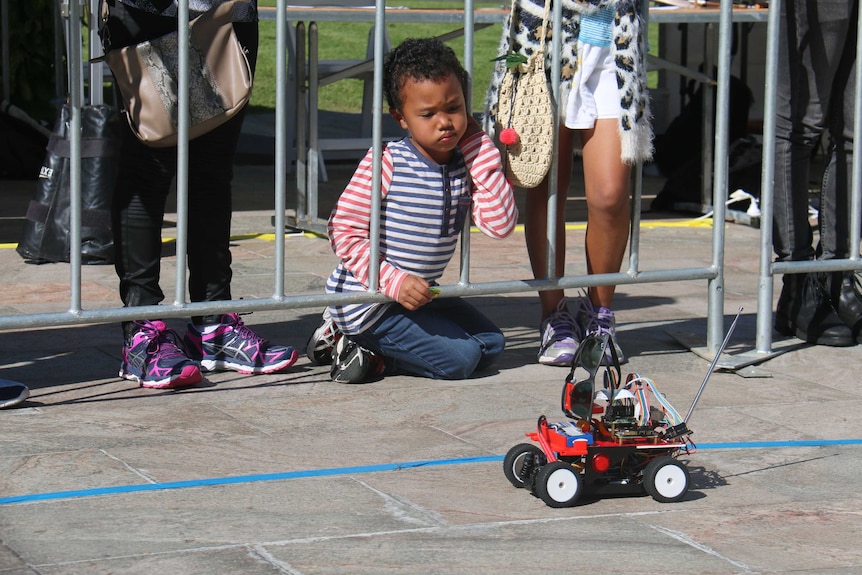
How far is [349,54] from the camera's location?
63.8 ft

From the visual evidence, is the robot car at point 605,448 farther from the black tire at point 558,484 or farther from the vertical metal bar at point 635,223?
the vertical metal bar at point 635,223

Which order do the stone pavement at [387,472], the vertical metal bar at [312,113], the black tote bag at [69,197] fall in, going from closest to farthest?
the stone pavement at [387,472] < the black tote bag at [69,197] < the vertical metal bar at [312,113]

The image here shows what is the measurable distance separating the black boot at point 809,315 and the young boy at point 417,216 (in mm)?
1422

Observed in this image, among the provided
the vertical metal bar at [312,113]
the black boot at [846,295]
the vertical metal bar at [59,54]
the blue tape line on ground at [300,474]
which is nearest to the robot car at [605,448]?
the blue tape line on ground at [300,474]

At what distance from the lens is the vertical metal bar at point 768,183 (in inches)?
182

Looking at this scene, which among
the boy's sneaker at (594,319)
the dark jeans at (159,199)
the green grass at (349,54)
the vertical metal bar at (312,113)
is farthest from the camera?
the green grass at (349,54)

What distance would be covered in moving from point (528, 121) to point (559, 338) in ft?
2.63

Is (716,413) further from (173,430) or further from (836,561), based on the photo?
(173,430)

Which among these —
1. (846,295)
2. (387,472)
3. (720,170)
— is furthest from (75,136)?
(846,295)

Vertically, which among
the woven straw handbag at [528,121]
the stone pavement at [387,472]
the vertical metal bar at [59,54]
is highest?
the vertical metal bar at [59,54]

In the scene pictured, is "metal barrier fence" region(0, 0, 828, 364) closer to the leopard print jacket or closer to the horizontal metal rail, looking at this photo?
the horizontal metal rail

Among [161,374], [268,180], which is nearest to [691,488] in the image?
[161,374]

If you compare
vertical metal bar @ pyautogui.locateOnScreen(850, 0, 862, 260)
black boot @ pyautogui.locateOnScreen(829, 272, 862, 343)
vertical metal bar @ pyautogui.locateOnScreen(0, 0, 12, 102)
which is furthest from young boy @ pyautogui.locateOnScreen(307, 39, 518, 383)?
vertical metal bar @ pyautogui.locateOnScreen(0, 0, 12, 102)

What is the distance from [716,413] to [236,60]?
186 centimetres
